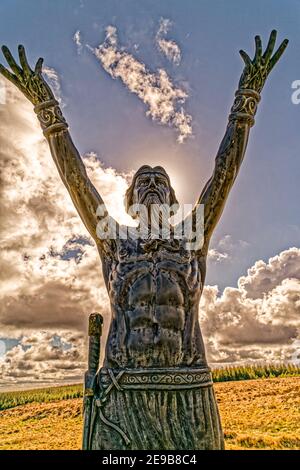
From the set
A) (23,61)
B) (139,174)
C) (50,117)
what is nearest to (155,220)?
(139,174)

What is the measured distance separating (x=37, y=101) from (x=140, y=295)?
92.0 inches

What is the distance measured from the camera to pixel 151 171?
515 cm

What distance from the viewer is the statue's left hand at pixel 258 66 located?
17.0ft

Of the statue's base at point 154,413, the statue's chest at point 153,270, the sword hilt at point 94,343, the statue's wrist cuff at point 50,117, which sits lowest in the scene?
the statue's base at point 154,413

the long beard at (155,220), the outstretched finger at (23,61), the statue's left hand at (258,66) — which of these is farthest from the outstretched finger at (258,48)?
the outstretched finger at (23,61)

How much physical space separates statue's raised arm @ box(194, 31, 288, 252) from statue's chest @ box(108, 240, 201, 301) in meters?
0.37

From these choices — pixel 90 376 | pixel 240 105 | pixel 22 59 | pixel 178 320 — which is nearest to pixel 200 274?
pixel 178 320

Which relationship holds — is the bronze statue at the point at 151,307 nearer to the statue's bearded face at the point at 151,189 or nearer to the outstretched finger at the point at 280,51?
the statue's bearded face at the point at 151,189

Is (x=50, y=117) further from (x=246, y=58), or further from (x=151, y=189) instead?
(x=246, y=58)

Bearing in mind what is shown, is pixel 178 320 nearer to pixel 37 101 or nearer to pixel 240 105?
pixel 240 105

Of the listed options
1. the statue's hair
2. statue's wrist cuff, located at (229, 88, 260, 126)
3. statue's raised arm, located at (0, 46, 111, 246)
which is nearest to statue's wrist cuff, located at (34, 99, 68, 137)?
statue's raised arm, located at (0, 46, 111, 246)

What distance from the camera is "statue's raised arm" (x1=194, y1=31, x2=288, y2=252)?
16.2 ft

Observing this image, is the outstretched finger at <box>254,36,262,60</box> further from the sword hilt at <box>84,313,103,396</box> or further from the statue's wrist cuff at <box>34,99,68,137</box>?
the sword hilt at <box>84,313,103,396</box>

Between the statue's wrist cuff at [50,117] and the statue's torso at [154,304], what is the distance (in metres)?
1.35
